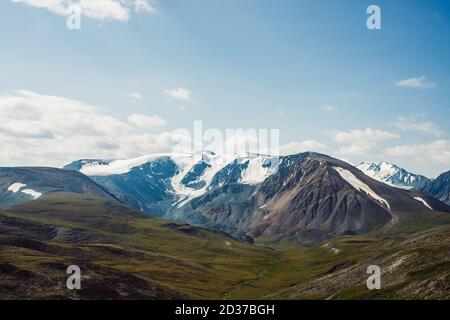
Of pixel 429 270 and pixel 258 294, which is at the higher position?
pixel 429 270

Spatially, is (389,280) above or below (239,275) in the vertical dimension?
above

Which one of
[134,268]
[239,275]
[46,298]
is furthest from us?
[239,275]

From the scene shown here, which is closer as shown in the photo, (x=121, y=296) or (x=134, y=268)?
(x=121, y=296)

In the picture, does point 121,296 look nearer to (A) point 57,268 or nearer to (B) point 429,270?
(A) point 57,268

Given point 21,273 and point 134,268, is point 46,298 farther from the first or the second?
point 134,268
